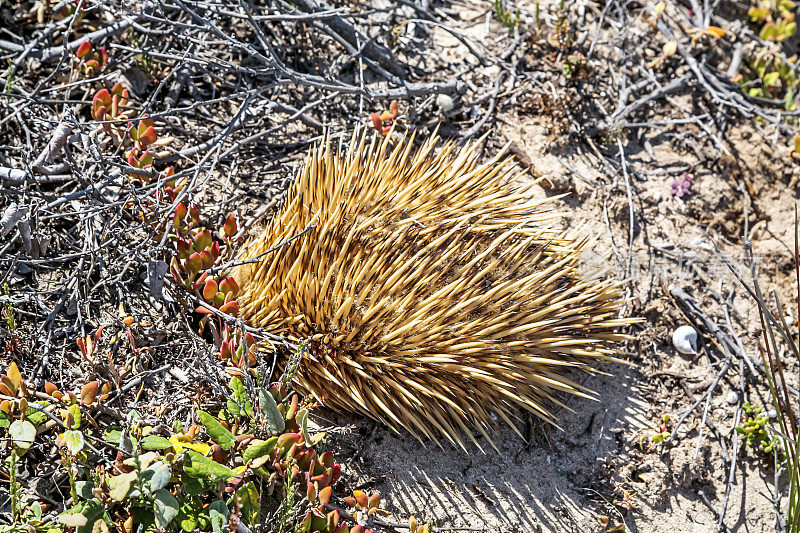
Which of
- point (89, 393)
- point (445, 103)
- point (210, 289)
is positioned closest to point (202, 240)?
point (210, 289)

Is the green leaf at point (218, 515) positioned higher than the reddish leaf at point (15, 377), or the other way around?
the reddish leaf at point (15, 377)

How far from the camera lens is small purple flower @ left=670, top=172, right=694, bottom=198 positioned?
409 cm

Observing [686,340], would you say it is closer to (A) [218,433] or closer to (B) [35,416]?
(A) [218,433]

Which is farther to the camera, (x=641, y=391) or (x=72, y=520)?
(x=641, y=391)

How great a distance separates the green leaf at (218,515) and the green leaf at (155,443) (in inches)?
10.0

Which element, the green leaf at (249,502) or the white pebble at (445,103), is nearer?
the green leaf at (249,502)

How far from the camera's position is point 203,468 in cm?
233

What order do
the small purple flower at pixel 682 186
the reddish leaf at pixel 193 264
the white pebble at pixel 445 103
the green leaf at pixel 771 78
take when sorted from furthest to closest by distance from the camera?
1. the green leaf at pixel 771 78
2. the small purple flower at pixel 682 186
3. the white pebble at pixel 445 103
4. the reddish leaf at pixel 193 264

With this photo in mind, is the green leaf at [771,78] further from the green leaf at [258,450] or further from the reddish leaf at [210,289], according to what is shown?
the green leaf at [258,450]

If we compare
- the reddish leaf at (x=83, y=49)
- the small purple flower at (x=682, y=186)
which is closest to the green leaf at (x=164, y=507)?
the reddish leaf at (x=83, y=49)

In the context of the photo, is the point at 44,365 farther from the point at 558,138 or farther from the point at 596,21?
the point at 596,21

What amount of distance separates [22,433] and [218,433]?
622mm

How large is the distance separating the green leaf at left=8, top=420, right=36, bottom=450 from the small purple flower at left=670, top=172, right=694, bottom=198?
3.43m

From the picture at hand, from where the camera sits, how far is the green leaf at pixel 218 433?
2.41m
